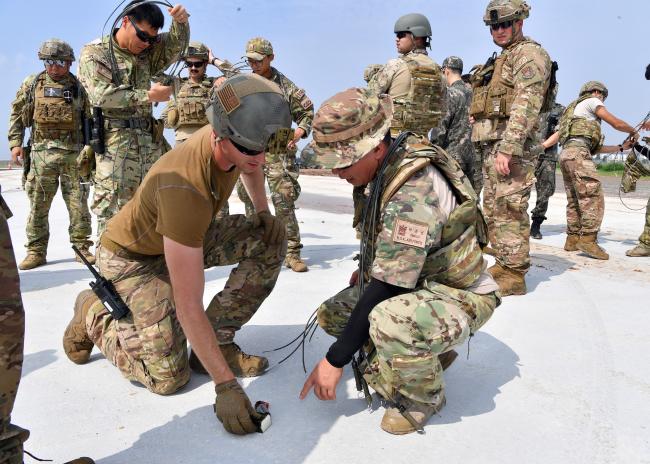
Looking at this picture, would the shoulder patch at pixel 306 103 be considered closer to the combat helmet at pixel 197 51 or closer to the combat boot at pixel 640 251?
the combat helmet at pixel 197 51

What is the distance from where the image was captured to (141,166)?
12.9ft

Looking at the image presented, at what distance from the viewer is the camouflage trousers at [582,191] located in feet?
16.5

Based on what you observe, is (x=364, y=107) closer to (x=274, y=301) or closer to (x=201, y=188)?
(x=201, y=188)

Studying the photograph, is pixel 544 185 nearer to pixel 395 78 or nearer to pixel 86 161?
pixel 395 78

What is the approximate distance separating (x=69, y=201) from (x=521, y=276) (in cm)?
405

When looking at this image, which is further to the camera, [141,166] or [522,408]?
[141,166]

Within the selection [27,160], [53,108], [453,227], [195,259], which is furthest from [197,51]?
[453,227]

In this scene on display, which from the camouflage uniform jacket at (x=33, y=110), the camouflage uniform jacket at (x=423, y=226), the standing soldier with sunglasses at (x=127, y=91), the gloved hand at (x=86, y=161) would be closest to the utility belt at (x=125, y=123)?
the standing soldier with sunglasses at (x=127, y=91)

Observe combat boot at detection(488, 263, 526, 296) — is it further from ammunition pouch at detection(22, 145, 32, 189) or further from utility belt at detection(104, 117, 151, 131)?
ammunition pouch at detection(22, 145, 32, 189)

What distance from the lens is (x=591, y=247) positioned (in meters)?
4.91

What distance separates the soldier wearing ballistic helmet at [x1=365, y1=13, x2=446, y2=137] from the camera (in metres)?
4.23

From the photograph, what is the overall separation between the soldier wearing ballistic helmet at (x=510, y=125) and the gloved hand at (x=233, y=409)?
233 cm

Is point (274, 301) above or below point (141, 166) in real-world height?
below

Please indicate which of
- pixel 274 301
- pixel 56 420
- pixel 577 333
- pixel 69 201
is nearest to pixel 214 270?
pixel 274 301
